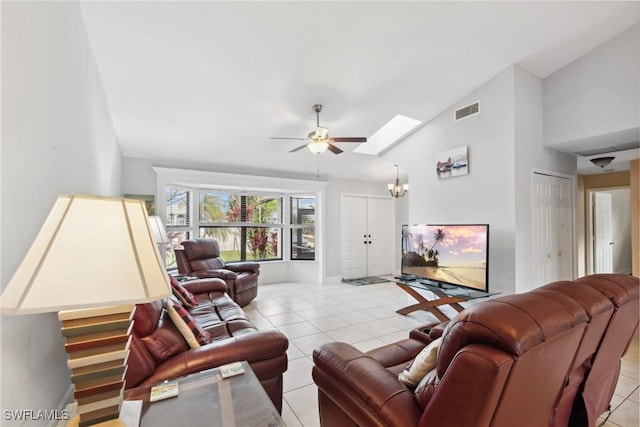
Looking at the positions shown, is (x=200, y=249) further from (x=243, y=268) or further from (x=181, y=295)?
(x=181, y=295)

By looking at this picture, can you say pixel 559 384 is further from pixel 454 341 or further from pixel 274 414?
pixel 274 414

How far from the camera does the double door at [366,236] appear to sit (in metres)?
6.82

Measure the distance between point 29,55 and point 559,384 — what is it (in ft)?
8.03

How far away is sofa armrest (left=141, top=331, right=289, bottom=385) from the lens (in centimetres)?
156

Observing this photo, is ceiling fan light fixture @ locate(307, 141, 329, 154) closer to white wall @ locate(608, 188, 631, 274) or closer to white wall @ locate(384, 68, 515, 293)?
white wall @ locate(384, 68, 515, 293)

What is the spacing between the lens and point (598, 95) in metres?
3.29

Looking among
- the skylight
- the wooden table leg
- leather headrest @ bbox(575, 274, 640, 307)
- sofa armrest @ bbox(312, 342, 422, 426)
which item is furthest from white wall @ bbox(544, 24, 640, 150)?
sofa armrest @ bbox(312, 342, 422, 426)

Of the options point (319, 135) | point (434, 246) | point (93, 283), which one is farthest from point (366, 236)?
point (93, 283)

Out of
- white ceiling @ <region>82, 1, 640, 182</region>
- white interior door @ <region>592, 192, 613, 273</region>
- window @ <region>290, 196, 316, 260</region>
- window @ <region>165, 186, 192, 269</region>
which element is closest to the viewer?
white ceiling @ <region>82, 1, 640, 182</region>

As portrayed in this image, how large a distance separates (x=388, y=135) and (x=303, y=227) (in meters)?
2.87

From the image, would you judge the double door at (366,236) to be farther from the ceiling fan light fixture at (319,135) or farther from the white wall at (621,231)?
the white wall at (621,231)

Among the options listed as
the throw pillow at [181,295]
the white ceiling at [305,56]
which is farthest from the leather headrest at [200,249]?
the throw pillow at [181,295]

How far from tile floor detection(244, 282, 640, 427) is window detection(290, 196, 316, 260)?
0.77 m

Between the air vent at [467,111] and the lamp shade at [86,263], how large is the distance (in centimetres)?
417
